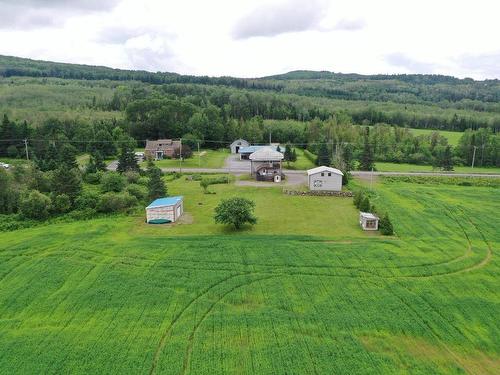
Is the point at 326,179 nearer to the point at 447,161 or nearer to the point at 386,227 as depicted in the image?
the point at 386,227

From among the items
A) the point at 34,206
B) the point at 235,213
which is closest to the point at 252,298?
the point at 235,213

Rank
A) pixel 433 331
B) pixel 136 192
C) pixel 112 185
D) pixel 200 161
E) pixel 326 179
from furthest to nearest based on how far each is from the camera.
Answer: pixel 200 161 < pixel 326 179 < pixel 112 185 < pixel 136 192 < pixel 433 331

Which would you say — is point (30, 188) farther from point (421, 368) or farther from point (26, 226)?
point (421, 368)

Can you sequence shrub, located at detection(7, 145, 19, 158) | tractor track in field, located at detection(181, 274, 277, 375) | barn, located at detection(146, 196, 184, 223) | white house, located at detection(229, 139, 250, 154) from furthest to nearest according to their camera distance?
white house, located at detection(229, 139, 250, 154) → shrub, located at detection(7, 145, 19, 158) → barn, located at detection(146, 196, 184, 223) → tractor track in field, located at detection(181, 274, 277, 375)

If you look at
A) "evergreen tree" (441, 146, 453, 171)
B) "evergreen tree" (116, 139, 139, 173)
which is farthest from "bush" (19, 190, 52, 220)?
"evergreen tree" (441, 146, 453, 171)

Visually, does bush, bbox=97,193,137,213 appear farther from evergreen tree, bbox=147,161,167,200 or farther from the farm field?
the farm field

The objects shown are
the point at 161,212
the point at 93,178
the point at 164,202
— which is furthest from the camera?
the point at 93,178
